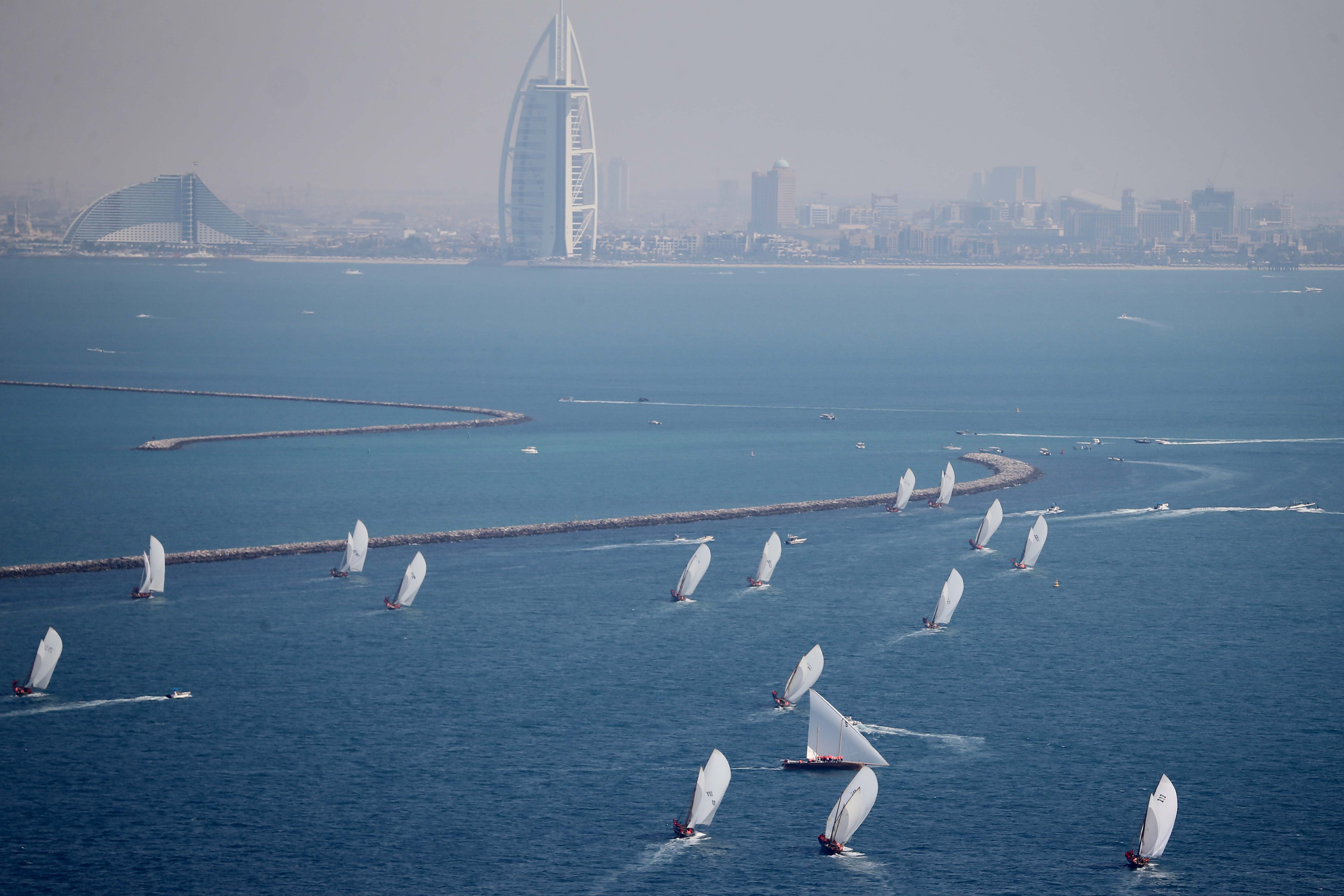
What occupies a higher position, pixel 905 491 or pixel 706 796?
pixel 905 491

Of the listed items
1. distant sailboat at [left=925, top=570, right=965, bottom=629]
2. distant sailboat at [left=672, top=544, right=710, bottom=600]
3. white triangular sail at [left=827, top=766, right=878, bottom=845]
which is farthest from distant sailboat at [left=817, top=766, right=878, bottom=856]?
distant sailboat at [left=672, top=544, right=710, bottom=600]

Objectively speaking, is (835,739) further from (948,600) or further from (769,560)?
(769,560)

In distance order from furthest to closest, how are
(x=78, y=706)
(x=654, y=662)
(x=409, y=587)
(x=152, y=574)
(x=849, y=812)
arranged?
(x=409, y=587)
(x=152, y=574)
(x=654, y=662)
(x=78, y=706)
(x=849, y=812)

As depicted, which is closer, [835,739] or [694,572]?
[835,739]

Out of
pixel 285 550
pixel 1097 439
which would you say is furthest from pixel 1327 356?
pixel 285 550

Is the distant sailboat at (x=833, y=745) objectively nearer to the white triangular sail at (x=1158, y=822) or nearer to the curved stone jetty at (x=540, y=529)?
the white triangular sail at (x=1158, y=822)

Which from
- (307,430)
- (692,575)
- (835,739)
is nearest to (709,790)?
(835,739)

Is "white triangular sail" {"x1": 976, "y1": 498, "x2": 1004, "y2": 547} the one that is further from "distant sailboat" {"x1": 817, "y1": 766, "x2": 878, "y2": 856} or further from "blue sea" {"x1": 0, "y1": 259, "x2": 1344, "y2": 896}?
"distant sailboat" {"x1": 817, "y1": 766, "x2": 878, "y2": 856}
